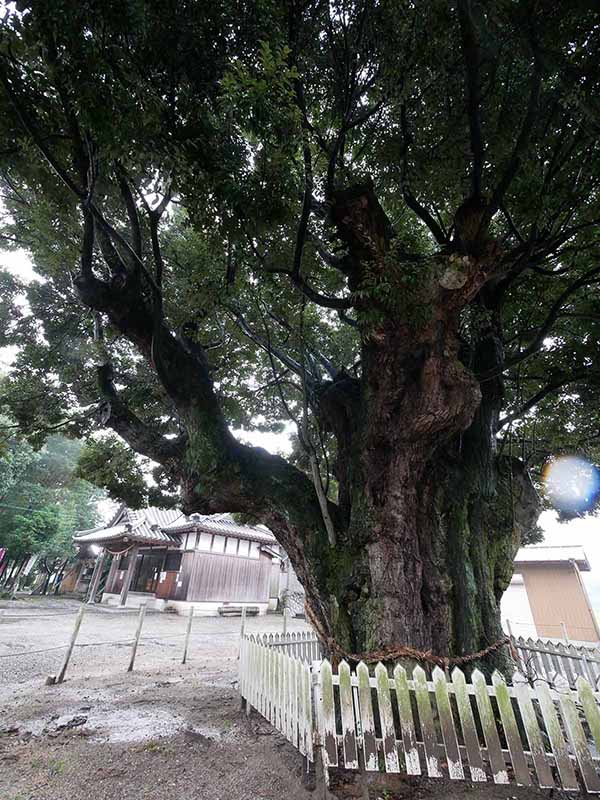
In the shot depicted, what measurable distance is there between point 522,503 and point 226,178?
5.77 metres

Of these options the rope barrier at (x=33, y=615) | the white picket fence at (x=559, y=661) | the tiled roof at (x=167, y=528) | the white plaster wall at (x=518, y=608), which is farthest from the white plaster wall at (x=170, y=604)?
the white picket fence at (x=559, y=661)

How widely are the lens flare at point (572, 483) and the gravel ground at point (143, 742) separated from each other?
16.1 feet

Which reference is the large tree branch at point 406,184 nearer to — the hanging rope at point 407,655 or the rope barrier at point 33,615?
the hanging rope at point 407,655

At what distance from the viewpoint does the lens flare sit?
6828mm

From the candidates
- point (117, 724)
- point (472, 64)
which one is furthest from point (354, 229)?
point (117, 724)

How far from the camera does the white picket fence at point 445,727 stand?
123 inches

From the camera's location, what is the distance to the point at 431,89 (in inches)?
175

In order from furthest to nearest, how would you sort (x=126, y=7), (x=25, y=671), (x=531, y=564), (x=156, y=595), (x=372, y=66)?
(x=156, y=595)
(x=531, y=564)
(x=25, y=671)
(x=372, y=66)
(x=126, y=7)

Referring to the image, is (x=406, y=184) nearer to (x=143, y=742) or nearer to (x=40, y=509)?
(x=143, y=742)

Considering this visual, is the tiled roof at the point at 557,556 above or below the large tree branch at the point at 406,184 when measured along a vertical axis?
below

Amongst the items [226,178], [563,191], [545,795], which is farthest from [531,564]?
[226,178]

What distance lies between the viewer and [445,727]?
3266 mm

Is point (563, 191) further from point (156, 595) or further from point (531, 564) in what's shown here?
point (156, 595)

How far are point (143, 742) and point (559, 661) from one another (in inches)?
259
